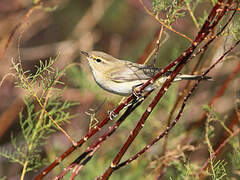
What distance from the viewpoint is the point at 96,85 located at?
3.45 metres

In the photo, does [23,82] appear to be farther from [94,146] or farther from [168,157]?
[168,157]

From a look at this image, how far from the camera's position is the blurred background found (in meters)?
2.82

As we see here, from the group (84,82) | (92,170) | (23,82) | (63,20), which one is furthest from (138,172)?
(63,20)

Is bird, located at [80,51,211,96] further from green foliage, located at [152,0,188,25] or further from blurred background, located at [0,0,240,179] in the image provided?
green foliage, located at [152,0,188,25]

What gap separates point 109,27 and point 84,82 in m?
2.60

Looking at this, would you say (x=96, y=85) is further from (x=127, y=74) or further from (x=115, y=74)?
(x=127, y=74)

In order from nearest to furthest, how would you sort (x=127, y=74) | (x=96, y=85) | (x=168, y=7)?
(x=168, y=7)
(x=127, y=74)
(x=96, y=85)

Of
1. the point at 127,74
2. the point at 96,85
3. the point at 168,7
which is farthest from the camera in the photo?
the point at 96,85

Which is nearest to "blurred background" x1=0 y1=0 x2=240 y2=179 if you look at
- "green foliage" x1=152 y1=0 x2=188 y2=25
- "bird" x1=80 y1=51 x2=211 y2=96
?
"bird" x1=80 y1=51 x2=211 y2=96

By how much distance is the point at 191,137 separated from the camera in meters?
2.77

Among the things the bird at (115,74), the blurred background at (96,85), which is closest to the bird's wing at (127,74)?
the bird at (115,74)

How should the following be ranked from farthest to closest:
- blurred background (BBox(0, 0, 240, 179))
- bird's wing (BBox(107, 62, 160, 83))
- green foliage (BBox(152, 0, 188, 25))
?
blurred background (BBox(0, 0, 240, 179)) < bird's wing (BBox(107, 62, 160, 83)) < green foliage (BBox(152, 0, 188, 25))

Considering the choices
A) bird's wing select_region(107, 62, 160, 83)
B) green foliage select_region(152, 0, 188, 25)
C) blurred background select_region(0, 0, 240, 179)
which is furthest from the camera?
blurred background select_region(0, 0, 240, 179)

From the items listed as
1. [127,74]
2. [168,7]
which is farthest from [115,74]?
[168,7]
